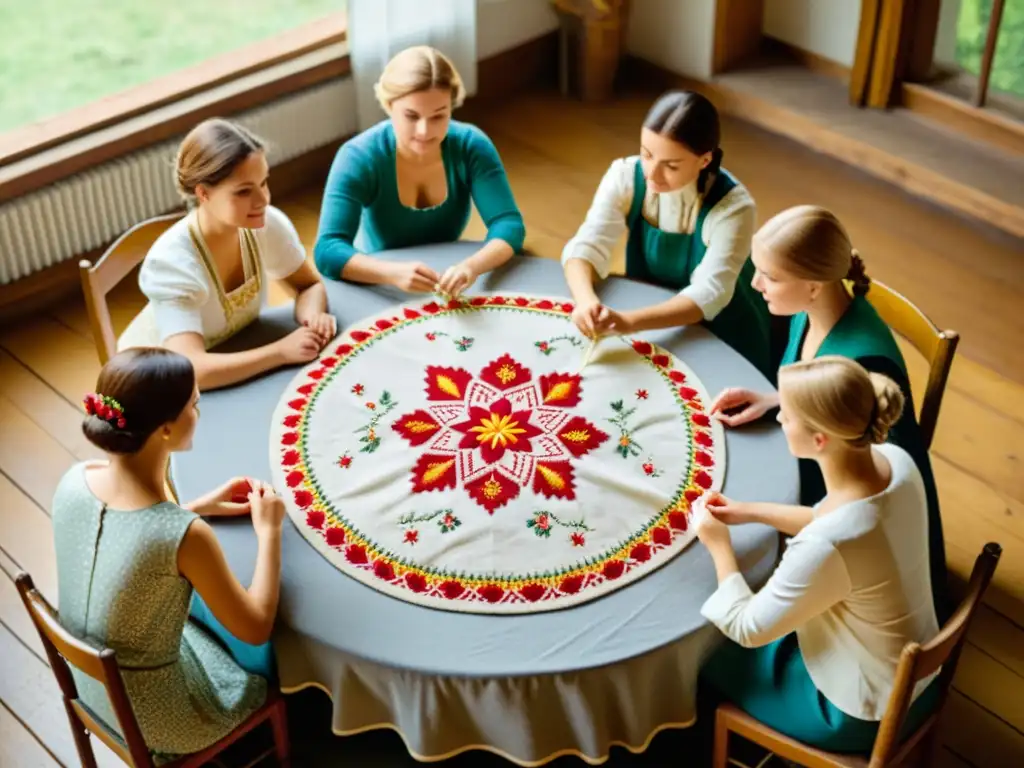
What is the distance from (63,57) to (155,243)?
166 cm

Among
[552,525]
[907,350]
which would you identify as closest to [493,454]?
[552,525]

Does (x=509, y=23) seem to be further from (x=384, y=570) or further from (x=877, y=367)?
(x=384, y=570)

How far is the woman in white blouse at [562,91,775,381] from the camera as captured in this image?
93.4 inches

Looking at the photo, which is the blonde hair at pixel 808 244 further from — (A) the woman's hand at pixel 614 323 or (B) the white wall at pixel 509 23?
(B) the white wall at pixel 509 23

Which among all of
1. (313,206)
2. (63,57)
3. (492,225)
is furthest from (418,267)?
(63,57)

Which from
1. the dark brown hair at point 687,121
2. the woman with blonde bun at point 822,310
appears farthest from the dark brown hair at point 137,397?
the dark brown hair at point 687,121

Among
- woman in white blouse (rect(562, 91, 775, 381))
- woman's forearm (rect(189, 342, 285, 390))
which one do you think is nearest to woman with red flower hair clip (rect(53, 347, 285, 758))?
woman's forearm (rect(189, 342, 285, 390))

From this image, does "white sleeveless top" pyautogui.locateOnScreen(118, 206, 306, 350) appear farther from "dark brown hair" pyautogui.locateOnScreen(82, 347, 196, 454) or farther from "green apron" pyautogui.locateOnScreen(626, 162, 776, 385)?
"green apron" pyautogui.locateOnScreen(626, 162, 776, 385)

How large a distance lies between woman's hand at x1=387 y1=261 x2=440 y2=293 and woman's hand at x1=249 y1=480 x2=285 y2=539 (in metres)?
0.68

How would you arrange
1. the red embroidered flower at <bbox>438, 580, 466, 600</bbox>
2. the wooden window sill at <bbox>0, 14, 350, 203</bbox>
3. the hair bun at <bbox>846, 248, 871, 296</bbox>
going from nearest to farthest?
the red embroidered flower at <bbox>438, 580, 466, 600</bbox> < the hair bun at <bbox>846, 248, 871, 296</bbox> < the wooden window sill at <bbox>0, 14, 350, 203</bbox>

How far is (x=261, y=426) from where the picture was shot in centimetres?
218

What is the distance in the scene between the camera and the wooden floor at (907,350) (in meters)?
2.45

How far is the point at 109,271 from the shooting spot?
98.0 inches

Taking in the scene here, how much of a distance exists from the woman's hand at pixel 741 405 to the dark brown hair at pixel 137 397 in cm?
98
